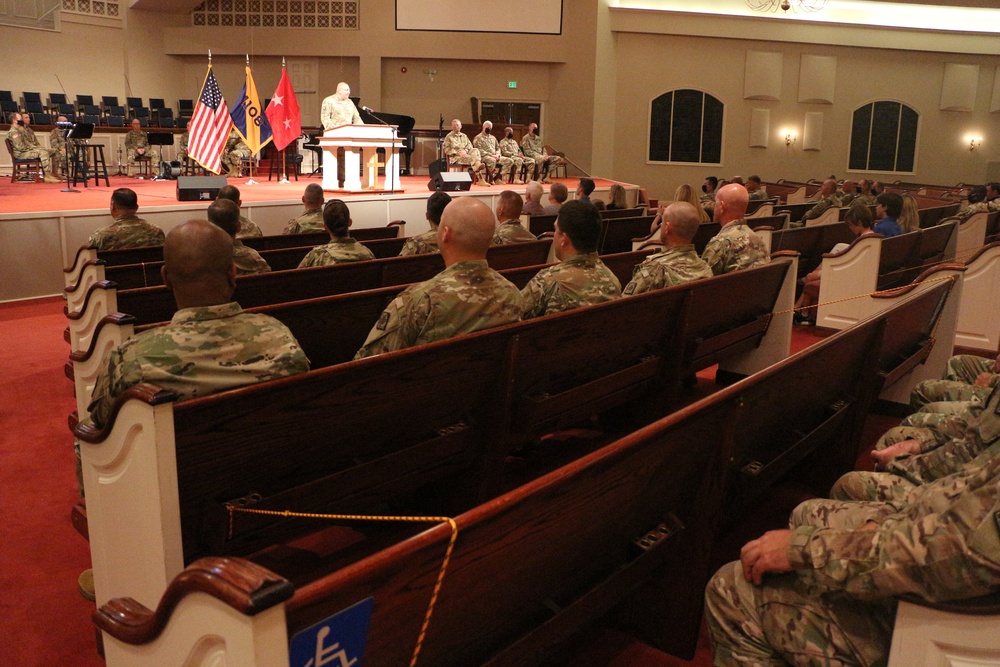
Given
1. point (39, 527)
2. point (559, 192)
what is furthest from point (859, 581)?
point (559, 192)

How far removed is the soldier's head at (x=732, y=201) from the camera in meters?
4.57

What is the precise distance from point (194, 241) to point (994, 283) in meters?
5.03

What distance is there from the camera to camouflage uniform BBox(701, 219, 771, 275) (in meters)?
4.36

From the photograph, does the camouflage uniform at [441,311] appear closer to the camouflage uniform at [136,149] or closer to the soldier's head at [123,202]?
the soldier's head at [123,202]

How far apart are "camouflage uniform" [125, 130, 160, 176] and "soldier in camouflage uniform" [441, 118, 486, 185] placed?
4.56 meters

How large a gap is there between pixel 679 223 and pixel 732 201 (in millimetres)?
919

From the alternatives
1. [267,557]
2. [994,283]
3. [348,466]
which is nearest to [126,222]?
[267,557]

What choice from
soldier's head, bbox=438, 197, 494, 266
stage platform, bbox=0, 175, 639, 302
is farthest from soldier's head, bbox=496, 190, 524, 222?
stage platform, bbox=0, 175, 639, 302

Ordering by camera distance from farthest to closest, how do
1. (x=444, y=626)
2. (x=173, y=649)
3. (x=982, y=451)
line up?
(x=982, y=451)
(x=444, y=626)
(x=173, y=649)

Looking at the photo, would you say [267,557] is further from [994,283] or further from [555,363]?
[994,283]

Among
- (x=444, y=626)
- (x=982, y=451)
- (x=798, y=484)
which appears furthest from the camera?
(x=798, y=484)

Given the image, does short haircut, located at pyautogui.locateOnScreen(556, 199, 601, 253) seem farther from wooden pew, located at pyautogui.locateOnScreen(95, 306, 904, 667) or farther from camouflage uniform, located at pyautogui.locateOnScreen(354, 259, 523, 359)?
wooden pew, located at pyautogui.locateOnScreen(95, 306, 904, 667)

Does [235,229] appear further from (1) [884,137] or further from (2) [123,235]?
(1) [884,137]

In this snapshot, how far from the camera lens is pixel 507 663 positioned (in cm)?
148
